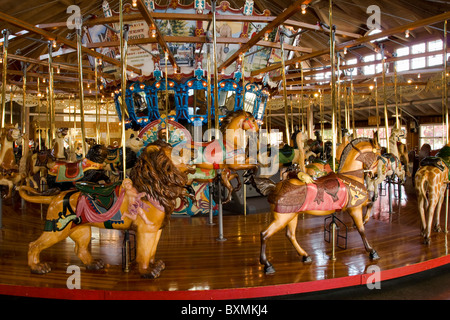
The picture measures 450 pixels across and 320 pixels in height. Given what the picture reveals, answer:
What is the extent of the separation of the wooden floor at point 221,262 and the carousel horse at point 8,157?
78 cm

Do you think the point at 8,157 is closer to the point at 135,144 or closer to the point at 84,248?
the point at 135,144

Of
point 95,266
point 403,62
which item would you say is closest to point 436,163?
point 95,266

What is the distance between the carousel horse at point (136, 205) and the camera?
3.09 metres

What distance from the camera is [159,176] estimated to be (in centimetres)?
308

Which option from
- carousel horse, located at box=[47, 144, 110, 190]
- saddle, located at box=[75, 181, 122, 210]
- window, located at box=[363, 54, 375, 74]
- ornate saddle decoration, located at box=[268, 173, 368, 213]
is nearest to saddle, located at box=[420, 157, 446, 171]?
ornate saddle decoration, located at box=[268, 173, 368, 213]

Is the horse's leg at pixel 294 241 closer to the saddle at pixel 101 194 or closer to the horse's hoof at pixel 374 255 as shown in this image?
the horse's hoof at pixel 374 255

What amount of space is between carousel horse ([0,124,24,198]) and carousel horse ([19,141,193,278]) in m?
2.41

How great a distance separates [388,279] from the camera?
356 cm

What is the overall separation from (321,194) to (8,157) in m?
4.60

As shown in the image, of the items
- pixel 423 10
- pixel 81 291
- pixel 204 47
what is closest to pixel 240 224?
pixel 81 291

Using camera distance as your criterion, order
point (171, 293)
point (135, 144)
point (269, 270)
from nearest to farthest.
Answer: point (171, 293) → point (269, 270) → point (135, 144)

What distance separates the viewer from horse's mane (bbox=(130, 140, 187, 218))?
3.07 m

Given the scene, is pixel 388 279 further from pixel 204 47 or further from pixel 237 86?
pixel 204 47

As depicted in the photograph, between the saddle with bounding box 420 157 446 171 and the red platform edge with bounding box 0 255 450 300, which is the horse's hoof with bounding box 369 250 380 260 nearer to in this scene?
the red platform edge with bounding box 0 255 450 300
